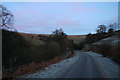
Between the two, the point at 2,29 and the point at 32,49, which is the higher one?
the point at 2,29

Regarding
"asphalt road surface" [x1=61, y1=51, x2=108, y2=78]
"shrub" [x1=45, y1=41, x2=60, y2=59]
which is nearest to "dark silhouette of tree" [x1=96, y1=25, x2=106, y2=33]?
"shrub" [x1=45, y1=41, x2=60, y2=59]

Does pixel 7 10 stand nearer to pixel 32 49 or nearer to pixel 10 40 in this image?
pixel 10 40

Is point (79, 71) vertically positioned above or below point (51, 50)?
above

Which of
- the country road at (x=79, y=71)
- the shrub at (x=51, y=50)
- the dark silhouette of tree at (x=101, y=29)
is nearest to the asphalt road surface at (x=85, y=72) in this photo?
the country road at (x=79, y=71)

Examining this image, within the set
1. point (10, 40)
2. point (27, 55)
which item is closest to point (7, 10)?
point (10, 40)

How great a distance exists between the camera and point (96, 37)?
103 meters

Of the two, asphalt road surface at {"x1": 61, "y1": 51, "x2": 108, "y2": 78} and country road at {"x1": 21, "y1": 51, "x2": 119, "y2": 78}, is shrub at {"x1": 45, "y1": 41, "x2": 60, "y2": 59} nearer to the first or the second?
country road at {"x1": 21, "y1": 51, "x2": 119, "y2": 78}

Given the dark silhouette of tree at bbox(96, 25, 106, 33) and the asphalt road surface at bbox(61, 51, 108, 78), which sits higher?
the dark silhouette of tree at bbox(96, 25, 106, 33)

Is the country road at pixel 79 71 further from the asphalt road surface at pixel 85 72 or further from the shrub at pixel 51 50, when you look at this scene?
the shrub at pixel 51 50

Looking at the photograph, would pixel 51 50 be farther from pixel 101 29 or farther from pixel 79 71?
pixel 101 29

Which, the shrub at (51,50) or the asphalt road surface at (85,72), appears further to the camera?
the shrub at (51,50)

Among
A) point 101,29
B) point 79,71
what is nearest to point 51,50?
point 79,71

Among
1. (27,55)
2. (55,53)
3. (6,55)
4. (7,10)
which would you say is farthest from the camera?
(55,53)

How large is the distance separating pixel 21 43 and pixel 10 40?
404 centimetres
